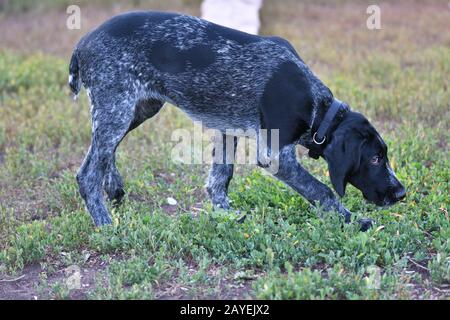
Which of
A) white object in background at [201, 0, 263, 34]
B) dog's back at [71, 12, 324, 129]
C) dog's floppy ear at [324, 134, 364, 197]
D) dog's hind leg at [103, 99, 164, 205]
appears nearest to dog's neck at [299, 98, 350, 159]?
dog's floppy ear at [324, 134, 364, 197]

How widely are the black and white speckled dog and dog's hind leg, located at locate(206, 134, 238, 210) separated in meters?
0.31

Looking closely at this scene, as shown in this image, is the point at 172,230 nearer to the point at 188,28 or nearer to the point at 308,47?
the point at 188,28

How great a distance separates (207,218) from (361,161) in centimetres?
117

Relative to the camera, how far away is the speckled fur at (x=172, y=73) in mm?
5582

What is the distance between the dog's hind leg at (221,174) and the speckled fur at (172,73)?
15.7 inches

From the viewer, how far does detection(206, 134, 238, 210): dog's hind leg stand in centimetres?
605

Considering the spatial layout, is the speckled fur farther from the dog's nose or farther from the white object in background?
the white object in background

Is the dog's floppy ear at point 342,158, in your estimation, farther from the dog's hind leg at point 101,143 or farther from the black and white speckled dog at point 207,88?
the dog's hind leg at point 101,143

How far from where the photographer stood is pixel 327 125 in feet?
17.1

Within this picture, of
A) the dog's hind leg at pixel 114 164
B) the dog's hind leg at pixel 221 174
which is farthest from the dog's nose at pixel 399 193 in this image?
the dog's hind leg at pixel 114 164

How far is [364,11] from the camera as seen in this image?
13.8m

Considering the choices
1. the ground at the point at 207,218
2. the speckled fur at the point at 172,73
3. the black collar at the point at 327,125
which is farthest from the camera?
the speckled fur at the point at 172,73

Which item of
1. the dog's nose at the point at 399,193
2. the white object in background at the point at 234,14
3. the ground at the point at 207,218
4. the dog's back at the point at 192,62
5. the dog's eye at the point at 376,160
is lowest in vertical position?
the ground at the point at 207,218

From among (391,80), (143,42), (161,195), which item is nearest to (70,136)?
(161,195)
